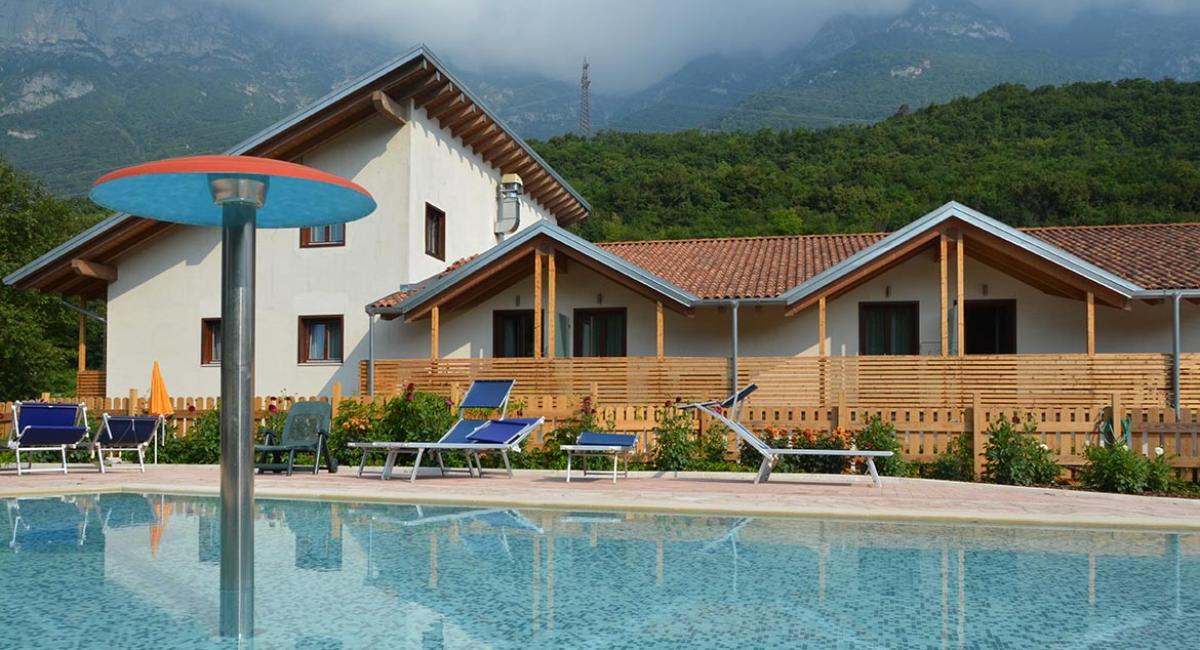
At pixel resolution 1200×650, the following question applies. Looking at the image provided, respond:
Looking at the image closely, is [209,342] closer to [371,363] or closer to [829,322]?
[371,363]

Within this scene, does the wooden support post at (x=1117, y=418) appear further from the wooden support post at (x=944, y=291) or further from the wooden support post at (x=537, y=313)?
the wooden support post at (x=537, y=313)

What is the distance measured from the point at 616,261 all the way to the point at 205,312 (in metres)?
9.45

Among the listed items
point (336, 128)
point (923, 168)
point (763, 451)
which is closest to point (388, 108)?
point (336, 128)

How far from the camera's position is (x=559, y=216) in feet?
103

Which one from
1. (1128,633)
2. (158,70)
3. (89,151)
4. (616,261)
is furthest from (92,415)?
(158,70)

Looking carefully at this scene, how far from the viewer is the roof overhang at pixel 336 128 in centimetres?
2084

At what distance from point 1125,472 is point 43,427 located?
14375mm

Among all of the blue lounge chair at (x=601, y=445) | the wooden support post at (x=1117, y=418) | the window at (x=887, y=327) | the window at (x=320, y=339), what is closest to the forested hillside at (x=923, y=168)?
the window at (x=887, y=327)

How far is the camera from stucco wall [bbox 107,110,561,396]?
2175 centimetres

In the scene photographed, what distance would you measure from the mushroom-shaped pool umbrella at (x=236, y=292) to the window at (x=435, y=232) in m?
16.4

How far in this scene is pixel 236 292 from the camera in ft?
20.1

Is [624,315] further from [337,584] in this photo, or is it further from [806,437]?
[337,584]

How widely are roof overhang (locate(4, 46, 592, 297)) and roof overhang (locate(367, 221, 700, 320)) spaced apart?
3.73 metres

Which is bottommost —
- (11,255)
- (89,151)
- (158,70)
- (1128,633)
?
(1128,633)
